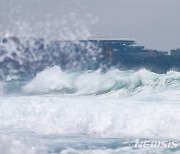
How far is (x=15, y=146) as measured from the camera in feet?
26.9

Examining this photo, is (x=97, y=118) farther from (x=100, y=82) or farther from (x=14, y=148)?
Answer: (x=100, y=82)

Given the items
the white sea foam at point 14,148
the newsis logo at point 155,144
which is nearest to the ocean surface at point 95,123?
the white sea foam at point 14,148

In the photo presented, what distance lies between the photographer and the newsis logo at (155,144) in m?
9.78

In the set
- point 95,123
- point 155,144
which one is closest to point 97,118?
point 95,123

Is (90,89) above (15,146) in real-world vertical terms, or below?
below

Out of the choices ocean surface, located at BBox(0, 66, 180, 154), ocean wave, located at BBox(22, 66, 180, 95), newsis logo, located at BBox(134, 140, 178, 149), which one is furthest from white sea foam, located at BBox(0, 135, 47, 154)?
ocean wave, located at BBox(22, 66, 180, 95)

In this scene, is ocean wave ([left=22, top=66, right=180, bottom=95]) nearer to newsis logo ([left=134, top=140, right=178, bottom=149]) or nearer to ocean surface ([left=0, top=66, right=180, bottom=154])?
ocean surface ([left=0, top=66, right=180, bottom=154])

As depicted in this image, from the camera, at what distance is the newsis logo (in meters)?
9.78

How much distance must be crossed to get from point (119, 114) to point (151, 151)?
3824mm

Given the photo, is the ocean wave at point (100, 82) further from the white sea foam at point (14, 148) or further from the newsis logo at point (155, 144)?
the white sea foam at point (14, 148)

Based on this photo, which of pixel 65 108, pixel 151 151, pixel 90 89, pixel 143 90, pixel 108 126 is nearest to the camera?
pixel 151 151

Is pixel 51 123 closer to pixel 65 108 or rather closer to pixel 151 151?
pixel 65 108

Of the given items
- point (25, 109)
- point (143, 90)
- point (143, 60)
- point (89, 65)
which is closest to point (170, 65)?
point (143, 60)

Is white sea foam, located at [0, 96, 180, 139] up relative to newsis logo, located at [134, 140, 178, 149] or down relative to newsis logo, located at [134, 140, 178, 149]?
down
